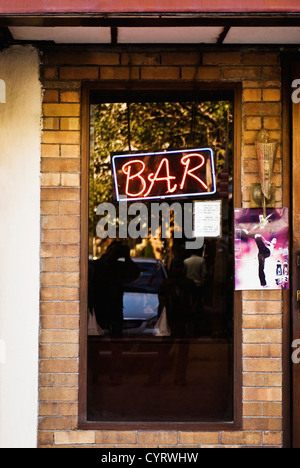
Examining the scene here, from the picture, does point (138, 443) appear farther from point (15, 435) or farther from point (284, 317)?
point (284, 317)

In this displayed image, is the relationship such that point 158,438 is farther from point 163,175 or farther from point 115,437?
point 163,175

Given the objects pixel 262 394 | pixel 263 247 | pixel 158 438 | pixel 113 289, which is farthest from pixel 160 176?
pixel 158 438

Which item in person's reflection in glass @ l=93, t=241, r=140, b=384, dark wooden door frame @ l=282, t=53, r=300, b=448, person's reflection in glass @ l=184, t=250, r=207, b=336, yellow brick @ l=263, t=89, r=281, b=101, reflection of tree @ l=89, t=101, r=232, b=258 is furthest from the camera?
person's reflection in glass @ l=184, t=250, r=207, b=336

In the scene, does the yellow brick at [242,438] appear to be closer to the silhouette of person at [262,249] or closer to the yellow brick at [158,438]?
the yellow brick at [158,438]

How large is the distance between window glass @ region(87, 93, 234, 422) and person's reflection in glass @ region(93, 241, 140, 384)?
0.01m

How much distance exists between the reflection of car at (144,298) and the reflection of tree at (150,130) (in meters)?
1.06

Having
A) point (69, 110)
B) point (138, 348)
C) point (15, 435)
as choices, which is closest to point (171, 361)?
point (138, 348)

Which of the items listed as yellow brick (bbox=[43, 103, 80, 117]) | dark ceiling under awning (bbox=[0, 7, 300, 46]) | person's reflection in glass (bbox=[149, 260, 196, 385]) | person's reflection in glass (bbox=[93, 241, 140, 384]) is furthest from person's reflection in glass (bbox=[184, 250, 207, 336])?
dark ceiling under awning (bbox=[0, 7, 300, 46])

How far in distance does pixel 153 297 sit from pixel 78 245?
1.68 metres

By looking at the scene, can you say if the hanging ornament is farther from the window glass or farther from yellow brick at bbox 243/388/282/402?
yellow brick at bbox 243/388/282/402

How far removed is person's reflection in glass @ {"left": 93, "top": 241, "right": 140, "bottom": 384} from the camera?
5.01m

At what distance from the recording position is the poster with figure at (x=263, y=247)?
4527 millimetres

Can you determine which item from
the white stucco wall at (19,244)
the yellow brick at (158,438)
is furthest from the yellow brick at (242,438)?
the white stucco wall at (19,244)

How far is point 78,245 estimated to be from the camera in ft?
14.9
